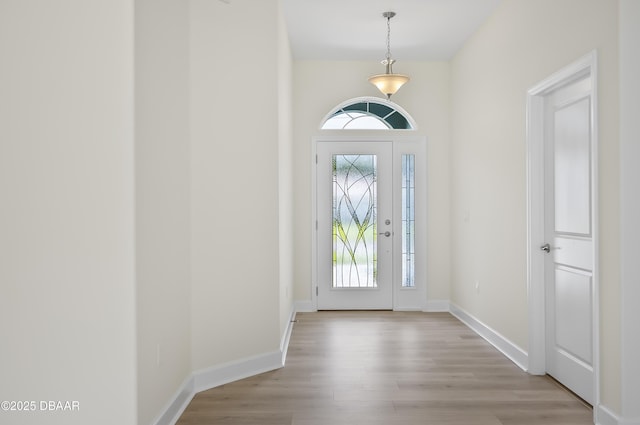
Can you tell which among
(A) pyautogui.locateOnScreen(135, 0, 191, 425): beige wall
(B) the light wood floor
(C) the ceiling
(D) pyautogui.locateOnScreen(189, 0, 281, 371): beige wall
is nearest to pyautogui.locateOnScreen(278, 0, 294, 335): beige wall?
(D) pyautogui.locateOnScreen(189, 0, 281, 371): beige wall

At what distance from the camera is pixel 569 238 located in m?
3.40

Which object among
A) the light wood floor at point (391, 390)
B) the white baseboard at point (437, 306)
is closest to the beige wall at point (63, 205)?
the light wood floor at point (391, 390)

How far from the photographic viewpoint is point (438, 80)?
6176mm

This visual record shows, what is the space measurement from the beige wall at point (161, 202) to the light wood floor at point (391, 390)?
458 mm

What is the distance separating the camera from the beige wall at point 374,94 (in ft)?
20.1

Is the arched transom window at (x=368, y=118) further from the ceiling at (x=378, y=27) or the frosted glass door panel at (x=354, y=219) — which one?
the ceiling at (x=378, y=27)

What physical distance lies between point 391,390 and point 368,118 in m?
3.71

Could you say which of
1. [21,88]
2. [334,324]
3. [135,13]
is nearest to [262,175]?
[135,13]

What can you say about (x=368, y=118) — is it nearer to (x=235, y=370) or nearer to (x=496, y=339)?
(x=496, y=339)

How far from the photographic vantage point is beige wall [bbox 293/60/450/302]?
6.12 metres

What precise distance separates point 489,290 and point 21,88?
413 cm

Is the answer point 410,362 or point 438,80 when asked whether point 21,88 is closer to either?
point 410,362

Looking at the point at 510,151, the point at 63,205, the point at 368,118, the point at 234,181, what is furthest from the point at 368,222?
the point at 63,205

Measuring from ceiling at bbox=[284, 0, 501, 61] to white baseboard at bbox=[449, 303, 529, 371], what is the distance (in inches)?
118
